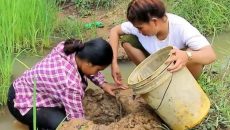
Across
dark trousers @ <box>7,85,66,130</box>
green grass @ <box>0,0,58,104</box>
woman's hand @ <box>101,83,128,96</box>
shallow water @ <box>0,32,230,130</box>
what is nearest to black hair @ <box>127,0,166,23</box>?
woman's hand @ <box>101,83,128,96</box>

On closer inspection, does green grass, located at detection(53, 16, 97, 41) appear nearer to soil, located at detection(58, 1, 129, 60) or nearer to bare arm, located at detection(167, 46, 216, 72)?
soil, located at detection(58, 1, 129, 60)

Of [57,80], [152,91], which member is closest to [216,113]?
[152,91]

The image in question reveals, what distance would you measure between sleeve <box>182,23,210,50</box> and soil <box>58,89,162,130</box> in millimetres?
516

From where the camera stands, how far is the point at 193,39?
3018mm

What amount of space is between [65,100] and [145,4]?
808 mm

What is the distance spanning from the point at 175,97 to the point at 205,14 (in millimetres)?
2154

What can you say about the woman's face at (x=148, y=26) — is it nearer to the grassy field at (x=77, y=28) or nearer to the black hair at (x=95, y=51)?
the black hair at (x=95, y=51)

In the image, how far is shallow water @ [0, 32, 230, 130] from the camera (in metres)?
3.36

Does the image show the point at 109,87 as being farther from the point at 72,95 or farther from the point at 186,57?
the point at 186,57

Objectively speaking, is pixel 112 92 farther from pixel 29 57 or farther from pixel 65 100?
pixel 29 57

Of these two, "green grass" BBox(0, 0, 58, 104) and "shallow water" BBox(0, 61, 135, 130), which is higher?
"green grass" BBox(0, 0, 58, 104)

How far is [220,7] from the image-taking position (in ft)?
15.7

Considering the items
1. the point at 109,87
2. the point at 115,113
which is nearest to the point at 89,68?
the point at 109,87

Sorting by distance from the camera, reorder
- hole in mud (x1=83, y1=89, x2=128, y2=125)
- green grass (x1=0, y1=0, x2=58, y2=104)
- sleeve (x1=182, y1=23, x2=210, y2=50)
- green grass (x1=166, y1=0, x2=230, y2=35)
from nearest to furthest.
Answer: sleeve (x1=182, y1=23, x2=210, y2=50) < hole in mud (x1=83, y1=89, x2=128, y2=125) < green grass (x1=0, y1=0, x2=58, y2=104) < green grass (x1=166, y1=0, x2=230, y2=35)
